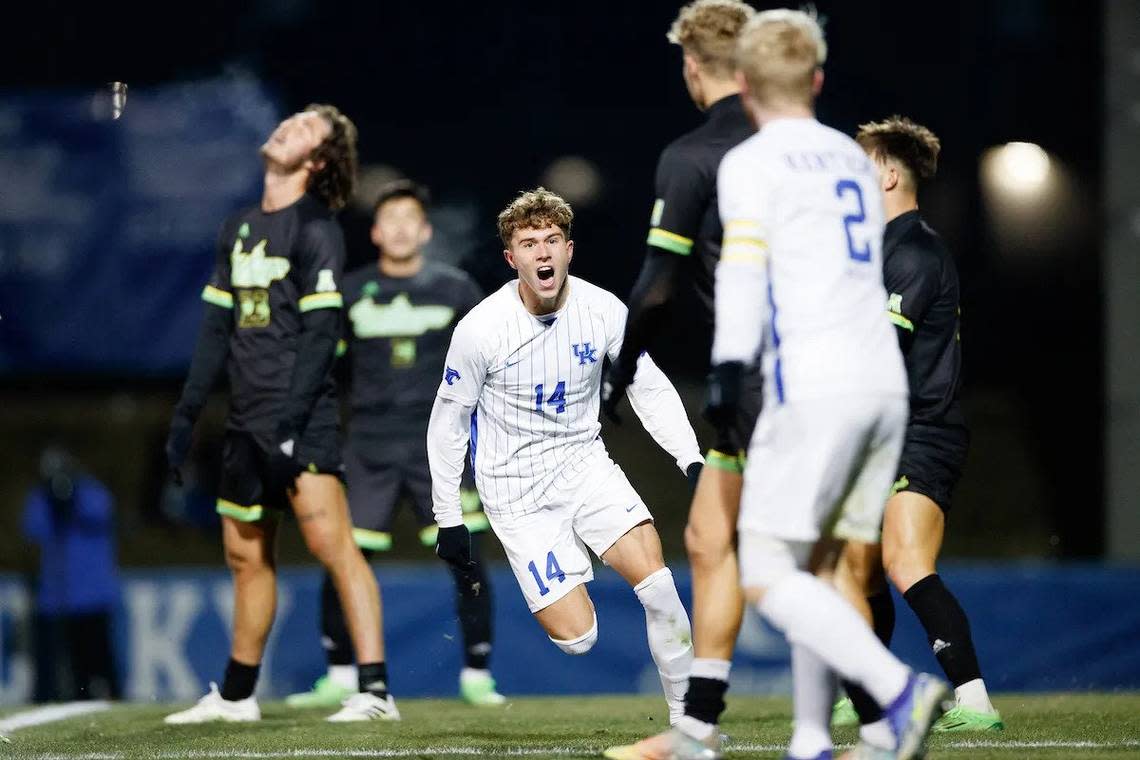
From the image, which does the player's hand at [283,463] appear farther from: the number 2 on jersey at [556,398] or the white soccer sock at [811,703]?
the white soccer sock at [811,703]

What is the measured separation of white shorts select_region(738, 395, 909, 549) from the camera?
175 inches

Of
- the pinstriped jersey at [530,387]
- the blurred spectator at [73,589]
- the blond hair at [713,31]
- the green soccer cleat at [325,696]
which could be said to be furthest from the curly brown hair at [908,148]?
the blurred spectator at [73,589]

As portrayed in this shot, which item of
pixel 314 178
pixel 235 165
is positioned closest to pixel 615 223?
pixel 235 165

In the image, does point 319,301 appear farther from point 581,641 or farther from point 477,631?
point 477,631

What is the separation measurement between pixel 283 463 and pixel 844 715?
2.35m

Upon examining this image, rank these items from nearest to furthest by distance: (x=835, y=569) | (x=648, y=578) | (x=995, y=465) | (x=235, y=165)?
(x=835, y=569) < (x=648, y=578) < (x=235, y=165) < (x=995, y=465)

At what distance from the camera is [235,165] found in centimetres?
1141

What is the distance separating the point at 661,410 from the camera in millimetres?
6227

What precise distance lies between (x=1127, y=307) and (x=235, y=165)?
5.66m

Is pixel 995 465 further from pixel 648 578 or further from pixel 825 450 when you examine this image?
Answer: pixel 825 450

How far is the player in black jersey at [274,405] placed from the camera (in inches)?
282

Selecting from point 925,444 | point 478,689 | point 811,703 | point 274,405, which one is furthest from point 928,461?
point 478,689

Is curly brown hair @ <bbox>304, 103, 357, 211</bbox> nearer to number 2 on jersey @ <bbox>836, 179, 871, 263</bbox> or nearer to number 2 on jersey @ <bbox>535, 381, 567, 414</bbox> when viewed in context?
number 2 on jersey @ <bbox>535, 381, 567, 414</bbox>

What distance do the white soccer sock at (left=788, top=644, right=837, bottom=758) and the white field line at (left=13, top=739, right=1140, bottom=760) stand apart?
1.03 m
